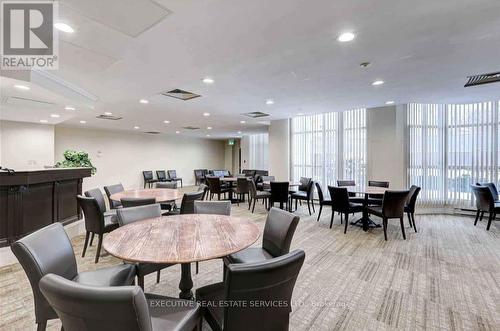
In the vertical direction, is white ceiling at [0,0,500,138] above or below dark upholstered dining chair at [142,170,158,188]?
above

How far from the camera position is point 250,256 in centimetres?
216

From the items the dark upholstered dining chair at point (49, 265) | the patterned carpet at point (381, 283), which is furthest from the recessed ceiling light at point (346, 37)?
the dark upholstered dining chair at point (49, 265)

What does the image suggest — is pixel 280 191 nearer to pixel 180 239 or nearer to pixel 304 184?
pixel 304 184

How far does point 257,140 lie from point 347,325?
1069 centimetres

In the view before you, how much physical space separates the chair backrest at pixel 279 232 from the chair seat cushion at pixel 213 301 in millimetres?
633

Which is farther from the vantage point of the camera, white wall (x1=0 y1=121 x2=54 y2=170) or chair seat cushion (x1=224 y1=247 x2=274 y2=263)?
white wall (x1=0 y1=121 x2=54 y2=170)

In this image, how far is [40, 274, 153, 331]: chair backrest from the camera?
2.98 ft

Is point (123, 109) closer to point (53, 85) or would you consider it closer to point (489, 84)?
point (53, 85)

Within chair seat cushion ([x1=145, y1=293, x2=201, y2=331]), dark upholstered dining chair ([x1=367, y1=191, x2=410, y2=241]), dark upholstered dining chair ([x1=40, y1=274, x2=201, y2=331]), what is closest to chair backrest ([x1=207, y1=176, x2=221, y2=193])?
dark upholstered dining chair ([x1=367, y1=191, x2=410, y2=241])

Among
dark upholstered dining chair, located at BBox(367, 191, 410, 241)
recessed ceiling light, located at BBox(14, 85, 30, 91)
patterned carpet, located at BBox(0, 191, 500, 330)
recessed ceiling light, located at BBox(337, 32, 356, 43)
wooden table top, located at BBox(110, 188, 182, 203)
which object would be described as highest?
recessed ceiling light, located at BBox(337, 32, 356, 43)

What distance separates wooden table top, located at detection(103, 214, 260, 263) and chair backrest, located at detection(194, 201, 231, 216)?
1.59 ft

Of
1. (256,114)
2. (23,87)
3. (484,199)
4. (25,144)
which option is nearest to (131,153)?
(25,144)

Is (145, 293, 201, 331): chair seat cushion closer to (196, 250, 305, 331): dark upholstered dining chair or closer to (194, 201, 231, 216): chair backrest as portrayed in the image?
(196, 250, 305, 331): dark upholstered dining chair

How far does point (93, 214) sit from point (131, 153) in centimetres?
900
